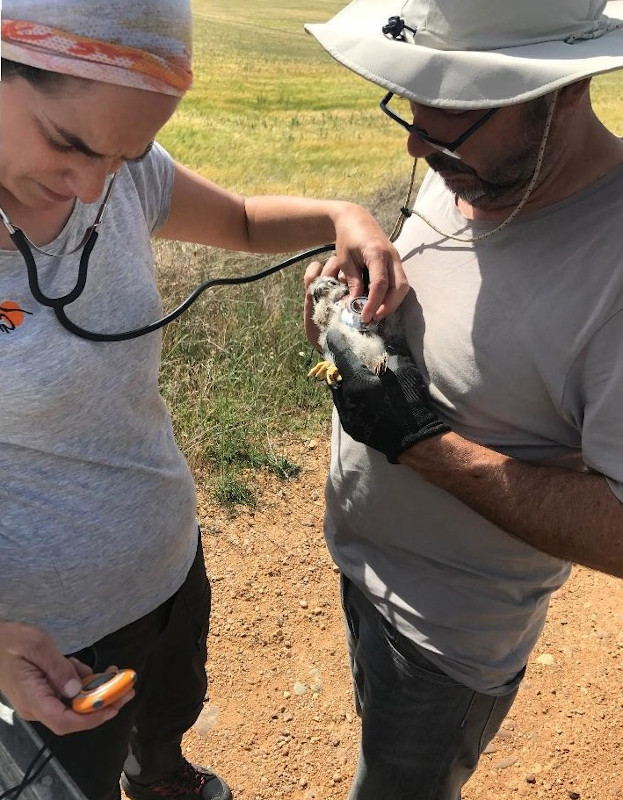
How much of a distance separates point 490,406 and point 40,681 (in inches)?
37.8

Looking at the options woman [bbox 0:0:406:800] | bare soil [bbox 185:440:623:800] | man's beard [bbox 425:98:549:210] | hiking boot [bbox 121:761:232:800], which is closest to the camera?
woman [bbox 0:0:406:800]

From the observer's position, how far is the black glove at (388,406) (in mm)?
1503

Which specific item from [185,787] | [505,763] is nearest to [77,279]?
[185,787]

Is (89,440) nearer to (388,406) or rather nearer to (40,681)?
→ (40,681)

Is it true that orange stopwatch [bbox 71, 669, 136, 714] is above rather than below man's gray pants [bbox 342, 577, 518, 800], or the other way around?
above

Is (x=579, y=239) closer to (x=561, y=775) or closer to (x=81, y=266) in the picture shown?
(x=81, y=266)

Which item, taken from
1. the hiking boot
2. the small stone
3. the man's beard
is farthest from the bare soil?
the man's beard

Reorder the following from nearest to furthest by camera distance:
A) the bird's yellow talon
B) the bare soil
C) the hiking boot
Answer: the bird's yellow talon → the hiking boot → the bare soil

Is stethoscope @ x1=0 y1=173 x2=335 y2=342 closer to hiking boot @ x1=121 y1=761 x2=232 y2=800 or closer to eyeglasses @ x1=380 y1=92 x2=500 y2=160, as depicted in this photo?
eyeglasses @ x1=380 y1=92 x2=500 y2=160

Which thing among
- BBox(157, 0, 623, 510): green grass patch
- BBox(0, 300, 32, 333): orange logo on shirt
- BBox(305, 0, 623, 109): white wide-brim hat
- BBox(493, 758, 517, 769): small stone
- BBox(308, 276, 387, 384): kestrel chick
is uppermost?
BBox(305, 0, 623, 109): white wide-brim hat

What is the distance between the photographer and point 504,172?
4.76ft

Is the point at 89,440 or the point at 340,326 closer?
the point at 89,440

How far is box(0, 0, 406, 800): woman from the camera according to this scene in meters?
1.03

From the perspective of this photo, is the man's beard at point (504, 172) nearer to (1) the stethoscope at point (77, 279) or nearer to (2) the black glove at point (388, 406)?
(2) the black glove at point (388, 406)
